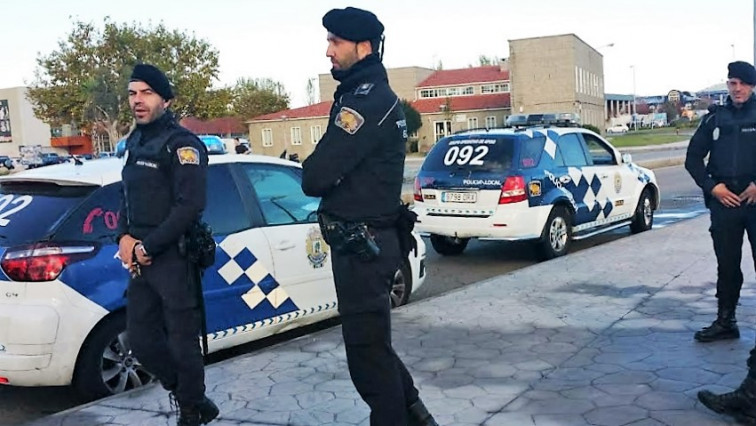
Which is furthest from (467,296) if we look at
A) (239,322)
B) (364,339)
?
(364,339)

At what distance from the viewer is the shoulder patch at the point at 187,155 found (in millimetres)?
3744

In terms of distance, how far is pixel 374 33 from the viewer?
3.16m

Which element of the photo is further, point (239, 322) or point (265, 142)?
point (265, 142)

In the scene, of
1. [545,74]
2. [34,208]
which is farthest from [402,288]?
[545,74]

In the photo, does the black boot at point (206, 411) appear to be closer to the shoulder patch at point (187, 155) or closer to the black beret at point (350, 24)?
the shoulder patch at point (187, 155)

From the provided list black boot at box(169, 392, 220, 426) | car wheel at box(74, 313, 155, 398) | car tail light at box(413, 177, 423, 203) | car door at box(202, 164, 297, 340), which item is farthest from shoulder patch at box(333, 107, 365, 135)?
car tail light at box(413, 177, 423, 203)

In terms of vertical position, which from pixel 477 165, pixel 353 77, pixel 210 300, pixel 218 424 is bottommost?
pixel 218 424

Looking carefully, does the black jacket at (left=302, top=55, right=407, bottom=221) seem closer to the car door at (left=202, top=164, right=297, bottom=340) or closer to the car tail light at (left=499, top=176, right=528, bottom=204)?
the car door at (left=202, top=164, right=297, bottom=340)

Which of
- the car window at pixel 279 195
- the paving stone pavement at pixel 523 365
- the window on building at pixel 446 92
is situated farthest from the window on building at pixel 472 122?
the car window at pixel 279 195

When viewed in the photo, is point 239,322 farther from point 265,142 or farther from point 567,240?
point 265,142

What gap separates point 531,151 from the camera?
30.7 ft

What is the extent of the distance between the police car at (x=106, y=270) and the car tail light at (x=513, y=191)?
11.2 ft

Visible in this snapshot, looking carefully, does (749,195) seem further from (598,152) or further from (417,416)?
(598,152)

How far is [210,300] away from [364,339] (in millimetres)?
2305
